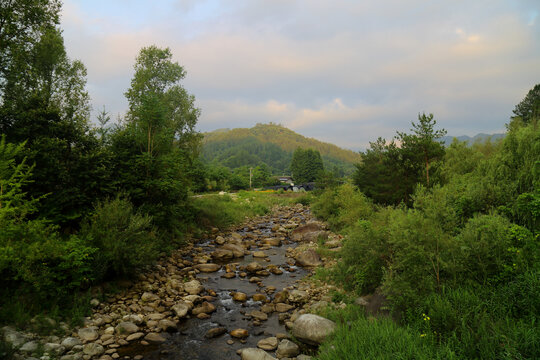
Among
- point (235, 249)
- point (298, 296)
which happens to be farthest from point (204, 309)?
point (235, 249)

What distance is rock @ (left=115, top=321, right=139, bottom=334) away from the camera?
756cm

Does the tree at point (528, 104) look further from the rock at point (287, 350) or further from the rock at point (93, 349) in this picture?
the rock at point (93, 349)

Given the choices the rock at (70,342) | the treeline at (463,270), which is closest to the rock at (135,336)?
the rock at (70,342)

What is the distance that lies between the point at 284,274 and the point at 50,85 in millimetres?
20766

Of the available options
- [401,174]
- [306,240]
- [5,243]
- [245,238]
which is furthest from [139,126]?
[401,174]

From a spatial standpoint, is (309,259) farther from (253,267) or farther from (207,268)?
(207,268)

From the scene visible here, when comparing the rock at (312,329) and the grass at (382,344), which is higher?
the grass at (382,344)

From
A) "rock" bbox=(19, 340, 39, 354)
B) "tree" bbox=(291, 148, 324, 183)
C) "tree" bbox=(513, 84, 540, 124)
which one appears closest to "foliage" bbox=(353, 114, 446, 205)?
"rock" bbox=(19, 340, 39, 354)

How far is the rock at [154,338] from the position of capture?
24.1ft

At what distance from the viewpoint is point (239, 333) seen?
7738 millimetres

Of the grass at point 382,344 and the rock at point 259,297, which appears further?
the rock at point 259,297

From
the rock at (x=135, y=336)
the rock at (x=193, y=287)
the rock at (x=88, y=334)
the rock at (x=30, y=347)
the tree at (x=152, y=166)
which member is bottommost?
the rock at (x=193, y=287)

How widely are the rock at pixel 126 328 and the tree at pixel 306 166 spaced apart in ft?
266

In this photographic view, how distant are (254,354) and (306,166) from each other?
8491cm
